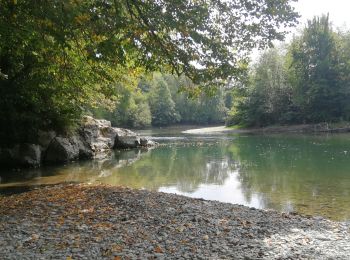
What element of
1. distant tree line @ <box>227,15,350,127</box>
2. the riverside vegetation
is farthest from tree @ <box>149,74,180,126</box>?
the riverside vegetation

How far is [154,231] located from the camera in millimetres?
8750

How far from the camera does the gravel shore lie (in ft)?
23.8

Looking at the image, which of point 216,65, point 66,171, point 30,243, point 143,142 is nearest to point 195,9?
point 216,65

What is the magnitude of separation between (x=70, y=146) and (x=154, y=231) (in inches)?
832

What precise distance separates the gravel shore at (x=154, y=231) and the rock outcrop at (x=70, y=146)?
12.7 meters

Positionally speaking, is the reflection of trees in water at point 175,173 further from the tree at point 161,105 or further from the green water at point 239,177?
the tree at point 161,105

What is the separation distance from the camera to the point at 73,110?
2684 centimetres

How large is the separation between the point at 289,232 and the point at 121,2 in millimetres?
7017

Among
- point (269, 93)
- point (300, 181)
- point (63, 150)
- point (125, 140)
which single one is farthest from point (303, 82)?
point (300, 181)

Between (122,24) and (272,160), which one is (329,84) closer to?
(272,160)

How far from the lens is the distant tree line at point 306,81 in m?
67.6

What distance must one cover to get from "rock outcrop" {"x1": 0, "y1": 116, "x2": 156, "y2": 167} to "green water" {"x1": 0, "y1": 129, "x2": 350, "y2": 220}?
1.71 m

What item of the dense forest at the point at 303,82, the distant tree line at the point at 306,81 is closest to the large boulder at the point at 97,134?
the dense forest at the point at 303,82

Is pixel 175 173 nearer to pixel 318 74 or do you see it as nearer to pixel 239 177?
pixel 239 177
